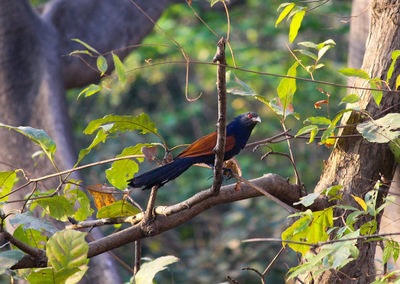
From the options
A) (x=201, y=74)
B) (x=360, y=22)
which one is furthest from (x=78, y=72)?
(x=201, y=74)

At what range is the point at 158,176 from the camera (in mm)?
1721

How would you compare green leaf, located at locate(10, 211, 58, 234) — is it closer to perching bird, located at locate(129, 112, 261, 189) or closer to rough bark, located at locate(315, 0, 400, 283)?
perching bird, located at locate(129, 112, 261, 189)

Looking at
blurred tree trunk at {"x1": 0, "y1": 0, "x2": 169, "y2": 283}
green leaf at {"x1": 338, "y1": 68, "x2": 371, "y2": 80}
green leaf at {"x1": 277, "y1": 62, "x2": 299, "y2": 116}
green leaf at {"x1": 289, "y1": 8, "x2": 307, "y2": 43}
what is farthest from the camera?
blurred tree trunk at {"x1": 0, "y1": 0, "x2": 169, "y2": 283}

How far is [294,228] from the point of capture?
1.48 metres

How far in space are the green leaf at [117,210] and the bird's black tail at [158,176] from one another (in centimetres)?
16

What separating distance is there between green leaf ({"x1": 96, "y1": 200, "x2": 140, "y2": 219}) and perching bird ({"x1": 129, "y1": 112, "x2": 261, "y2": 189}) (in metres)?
0.11

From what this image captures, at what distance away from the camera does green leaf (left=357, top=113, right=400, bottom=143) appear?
153 centimetres

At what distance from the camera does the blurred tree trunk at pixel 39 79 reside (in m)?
3.07

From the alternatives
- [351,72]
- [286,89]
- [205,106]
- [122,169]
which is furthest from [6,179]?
[205,106]

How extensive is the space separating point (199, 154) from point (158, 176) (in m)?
0.35

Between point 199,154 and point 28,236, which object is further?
point 199,154

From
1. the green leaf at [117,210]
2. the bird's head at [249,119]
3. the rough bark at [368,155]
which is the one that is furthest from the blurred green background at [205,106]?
the green leaf at [117,210]

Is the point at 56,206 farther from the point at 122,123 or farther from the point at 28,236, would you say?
the point at 122,123

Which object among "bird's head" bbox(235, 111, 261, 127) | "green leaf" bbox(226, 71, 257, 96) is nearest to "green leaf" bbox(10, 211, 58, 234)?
"green leaf" bbox(226, 71, 257, 96)
